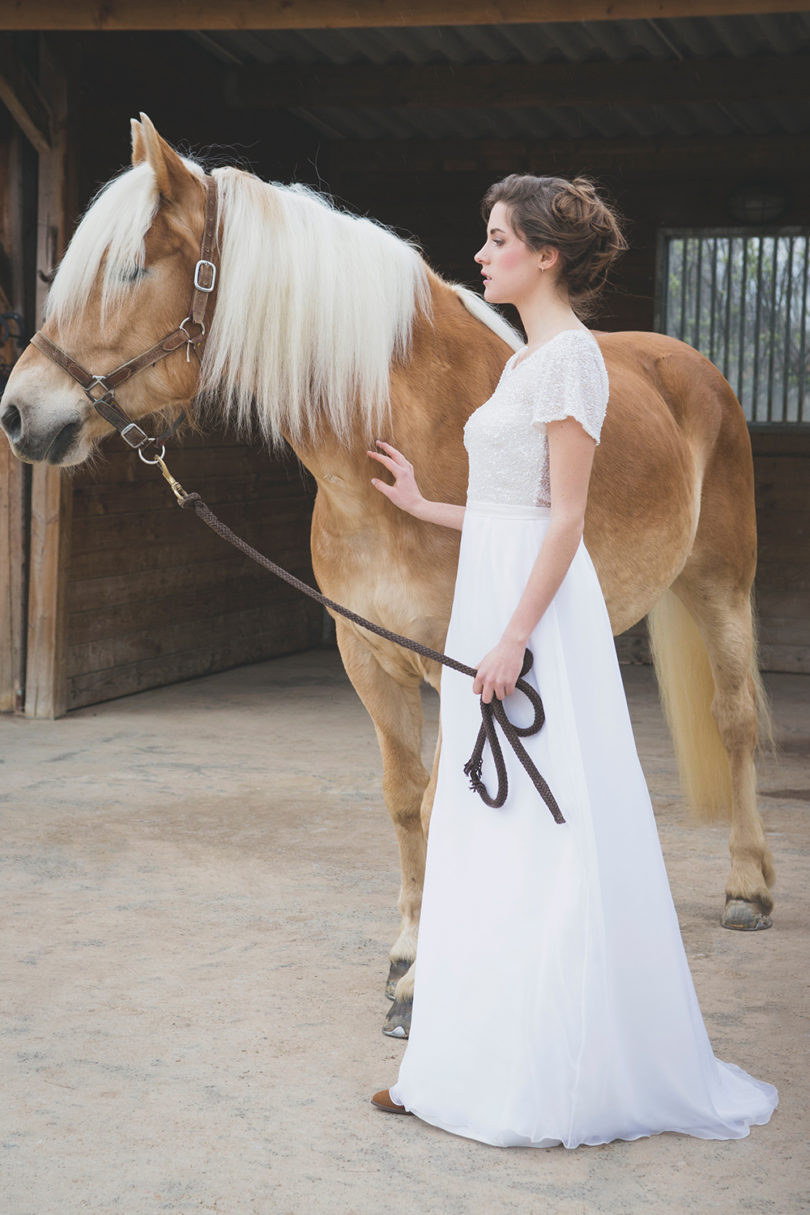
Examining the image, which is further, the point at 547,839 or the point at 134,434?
the point at 134,434

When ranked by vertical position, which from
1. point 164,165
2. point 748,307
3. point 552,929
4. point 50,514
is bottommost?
point 552,929

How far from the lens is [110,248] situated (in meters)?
2.16

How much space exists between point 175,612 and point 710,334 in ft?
10.5

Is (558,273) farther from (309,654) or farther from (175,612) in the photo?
(309,654)

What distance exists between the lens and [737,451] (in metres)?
3.39

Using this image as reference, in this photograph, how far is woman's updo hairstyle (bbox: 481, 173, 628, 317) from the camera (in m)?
1.91

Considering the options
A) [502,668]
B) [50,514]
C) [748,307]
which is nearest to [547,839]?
[502,668]

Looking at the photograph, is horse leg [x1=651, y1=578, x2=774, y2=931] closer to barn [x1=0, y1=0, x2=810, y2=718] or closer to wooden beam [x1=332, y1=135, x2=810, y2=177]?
barn [x1=0, y1=0, x2=810, y2=718]

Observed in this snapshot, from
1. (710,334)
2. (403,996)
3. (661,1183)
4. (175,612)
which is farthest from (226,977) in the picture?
(710,334)

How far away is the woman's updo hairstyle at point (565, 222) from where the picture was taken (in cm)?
191

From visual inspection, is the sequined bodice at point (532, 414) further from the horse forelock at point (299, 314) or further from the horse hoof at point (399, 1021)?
the horse hoof at point (399, 1021)

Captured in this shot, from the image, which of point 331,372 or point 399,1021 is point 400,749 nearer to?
point 399,1021

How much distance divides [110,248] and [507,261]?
26.5 inches

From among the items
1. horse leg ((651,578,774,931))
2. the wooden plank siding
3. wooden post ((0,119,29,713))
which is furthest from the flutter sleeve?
the wooden plank siding
